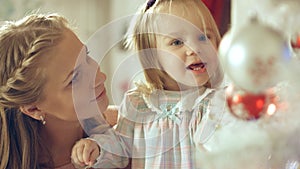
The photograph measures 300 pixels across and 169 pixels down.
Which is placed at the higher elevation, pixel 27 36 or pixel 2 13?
pixel 27 36

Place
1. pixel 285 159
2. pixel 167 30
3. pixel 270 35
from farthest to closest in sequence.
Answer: pixel 167 30 → pixel 285 159 → pixel 270 35

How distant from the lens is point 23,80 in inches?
31.6

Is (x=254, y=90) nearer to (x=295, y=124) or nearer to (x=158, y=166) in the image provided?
(x=295, y=124)

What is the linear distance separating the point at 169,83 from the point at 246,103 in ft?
1.28

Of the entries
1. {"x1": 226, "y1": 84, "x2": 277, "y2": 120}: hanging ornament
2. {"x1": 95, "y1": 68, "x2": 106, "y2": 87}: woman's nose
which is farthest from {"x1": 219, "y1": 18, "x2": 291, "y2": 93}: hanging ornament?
{"x1": 95, "y1": 68, "x2": 106, "y2": 87}: woman's nose

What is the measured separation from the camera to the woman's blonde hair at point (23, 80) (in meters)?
0.80

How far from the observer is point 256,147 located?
1.61ft

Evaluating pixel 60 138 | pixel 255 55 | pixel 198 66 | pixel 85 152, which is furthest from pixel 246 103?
pixel 60 138

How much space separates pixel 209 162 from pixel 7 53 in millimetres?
443

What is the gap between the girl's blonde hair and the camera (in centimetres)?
78

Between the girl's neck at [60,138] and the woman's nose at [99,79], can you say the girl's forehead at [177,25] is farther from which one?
the girl's neck at [60,138]

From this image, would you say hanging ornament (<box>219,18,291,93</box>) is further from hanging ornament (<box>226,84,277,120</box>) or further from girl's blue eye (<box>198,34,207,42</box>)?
girl's blue eye (<box>198,34,207,42</box>)

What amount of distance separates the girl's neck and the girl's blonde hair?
0.16 m

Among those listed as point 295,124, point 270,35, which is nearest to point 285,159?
point 295,124
